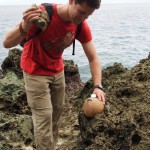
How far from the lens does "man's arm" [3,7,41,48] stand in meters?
3.71

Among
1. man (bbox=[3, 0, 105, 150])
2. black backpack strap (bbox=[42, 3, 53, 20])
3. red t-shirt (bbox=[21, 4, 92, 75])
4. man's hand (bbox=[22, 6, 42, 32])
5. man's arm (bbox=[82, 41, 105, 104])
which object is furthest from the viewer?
man's arm (bbox=[82, 41, 105, 104])

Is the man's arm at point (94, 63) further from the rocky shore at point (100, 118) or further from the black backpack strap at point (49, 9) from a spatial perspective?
the black backpack strap at point (49, 9)

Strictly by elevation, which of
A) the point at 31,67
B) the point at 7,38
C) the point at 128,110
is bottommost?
the point at 128,110

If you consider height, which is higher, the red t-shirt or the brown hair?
the brown hair

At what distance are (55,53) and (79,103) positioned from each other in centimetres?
288

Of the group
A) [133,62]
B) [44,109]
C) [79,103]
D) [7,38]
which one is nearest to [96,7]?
[7,38]

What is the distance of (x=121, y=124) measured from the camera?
4.72 metres

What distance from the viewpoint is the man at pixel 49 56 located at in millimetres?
4105

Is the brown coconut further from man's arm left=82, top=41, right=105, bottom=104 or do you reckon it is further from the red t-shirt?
the red t-shirt

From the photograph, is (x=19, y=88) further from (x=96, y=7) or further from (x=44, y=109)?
(x=96, y=7)

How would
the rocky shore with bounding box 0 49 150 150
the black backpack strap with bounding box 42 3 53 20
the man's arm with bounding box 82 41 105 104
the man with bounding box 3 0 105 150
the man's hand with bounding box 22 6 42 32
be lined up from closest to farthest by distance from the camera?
the man's hand with bounding box 22 6 42 32, the man with bounding box 3 0 105 150, the black backpack strap with bounding box 42 3 53 20, the rocky shore with bounding box 0 49 150 150, the man's arm with bounding box 82 41 105 104

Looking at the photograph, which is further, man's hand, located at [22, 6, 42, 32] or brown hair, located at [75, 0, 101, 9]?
brown hair, located at [75, 0, 101, 9]

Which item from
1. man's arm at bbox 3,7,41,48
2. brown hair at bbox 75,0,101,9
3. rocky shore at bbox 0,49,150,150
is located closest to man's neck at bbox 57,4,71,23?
brown hair at bbox 75,0,101,9

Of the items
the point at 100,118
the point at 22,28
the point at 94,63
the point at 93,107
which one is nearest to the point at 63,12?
the point at 22,28
